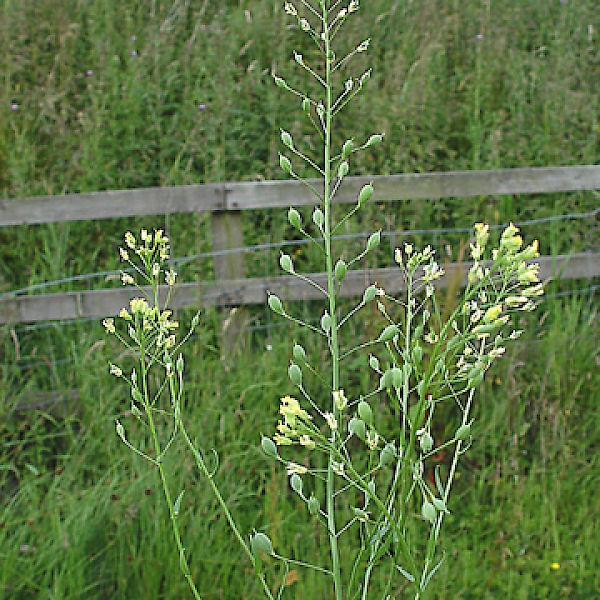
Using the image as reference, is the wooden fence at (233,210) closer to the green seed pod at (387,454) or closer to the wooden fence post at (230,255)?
the wooden fence post at (230,255)

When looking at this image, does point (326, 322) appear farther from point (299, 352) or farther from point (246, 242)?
point (246, 242)

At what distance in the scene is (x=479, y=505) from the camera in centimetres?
275

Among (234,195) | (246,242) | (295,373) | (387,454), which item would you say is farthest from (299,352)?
(246,242)

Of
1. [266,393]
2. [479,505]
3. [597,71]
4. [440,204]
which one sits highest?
[597,71]

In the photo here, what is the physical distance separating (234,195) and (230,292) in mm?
463

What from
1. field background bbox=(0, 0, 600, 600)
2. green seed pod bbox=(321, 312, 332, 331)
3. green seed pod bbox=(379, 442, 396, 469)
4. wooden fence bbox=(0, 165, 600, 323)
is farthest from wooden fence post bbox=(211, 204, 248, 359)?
green seed pod bbox=(379, 442, 396, 469)

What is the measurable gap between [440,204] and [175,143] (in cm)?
168

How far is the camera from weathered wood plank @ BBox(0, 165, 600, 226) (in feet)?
11.2

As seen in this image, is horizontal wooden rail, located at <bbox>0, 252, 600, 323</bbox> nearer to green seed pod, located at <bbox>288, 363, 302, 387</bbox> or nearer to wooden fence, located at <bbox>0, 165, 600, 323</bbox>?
wooden fence, located at <bbox>0, 165, 600, 323</bbox>

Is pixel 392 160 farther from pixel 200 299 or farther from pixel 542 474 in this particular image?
pixel 542 474

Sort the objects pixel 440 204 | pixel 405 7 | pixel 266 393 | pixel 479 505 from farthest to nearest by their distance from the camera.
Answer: pixel 405 7
pixel 440 204
pixel 266 393
pixel 479 505

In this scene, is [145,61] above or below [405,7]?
below

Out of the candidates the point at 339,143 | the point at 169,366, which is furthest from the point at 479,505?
the point at 339,143

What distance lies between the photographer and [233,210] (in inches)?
141
